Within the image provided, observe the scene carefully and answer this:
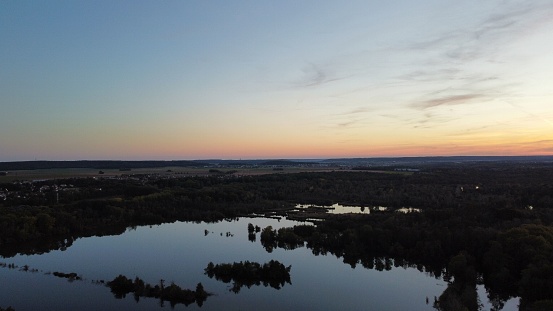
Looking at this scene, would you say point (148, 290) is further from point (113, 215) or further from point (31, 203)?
point (31, 203)

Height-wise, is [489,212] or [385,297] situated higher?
[489,212]

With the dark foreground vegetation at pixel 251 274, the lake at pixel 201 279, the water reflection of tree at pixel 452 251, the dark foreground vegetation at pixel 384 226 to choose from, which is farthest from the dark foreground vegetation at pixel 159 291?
the dark foreground vegetation at pixel 384 226

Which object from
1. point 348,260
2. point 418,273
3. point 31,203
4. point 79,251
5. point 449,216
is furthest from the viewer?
point 31,203

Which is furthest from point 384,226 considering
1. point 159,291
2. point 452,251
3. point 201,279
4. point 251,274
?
point 159,291

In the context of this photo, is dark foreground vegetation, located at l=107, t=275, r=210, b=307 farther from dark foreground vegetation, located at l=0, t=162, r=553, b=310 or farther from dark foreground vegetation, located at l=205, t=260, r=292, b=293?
dark foreground vegetation, located at l=0, t=162, r=553, b=310

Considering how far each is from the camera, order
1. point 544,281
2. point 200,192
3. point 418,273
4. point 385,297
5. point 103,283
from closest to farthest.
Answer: point 544,281 → point 385,297 → point 103,283 → point 418,273 → point 200,192

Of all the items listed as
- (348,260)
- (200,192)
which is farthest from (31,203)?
(348,260)

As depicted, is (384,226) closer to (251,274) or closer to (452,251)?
(452,251)

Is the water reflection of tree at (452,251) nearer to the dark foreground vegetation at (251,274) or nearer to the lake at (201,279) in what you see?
the lake at (201,279)
